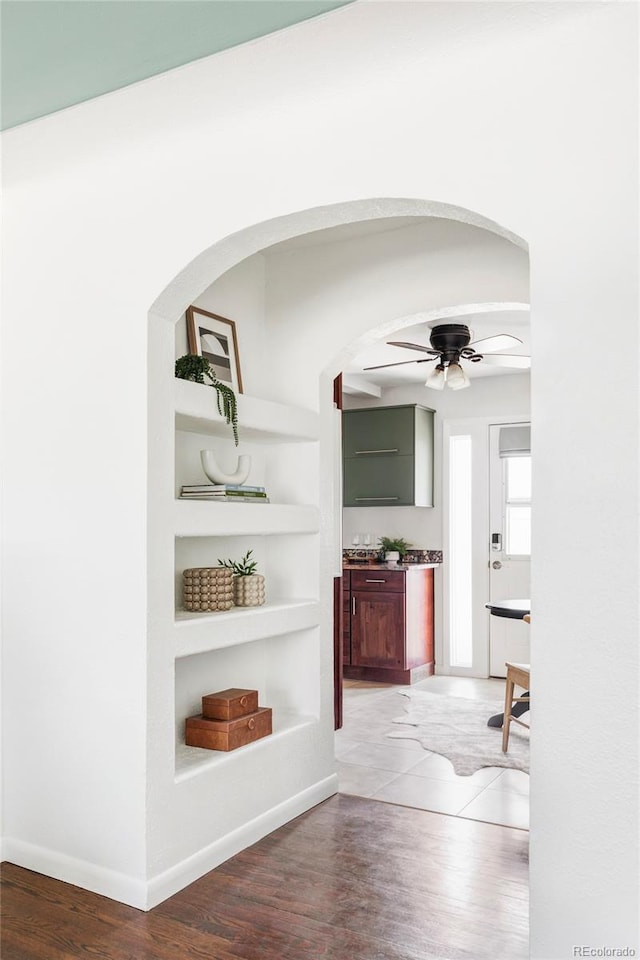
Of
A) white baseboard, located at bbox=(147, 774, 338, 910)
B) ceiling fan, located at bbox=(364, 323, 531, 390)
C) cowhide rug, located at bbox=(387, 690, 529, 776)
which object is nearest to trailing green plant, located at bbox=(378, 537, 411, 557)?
cowhide rug, located at bbox=(387, 690, 529, 776)

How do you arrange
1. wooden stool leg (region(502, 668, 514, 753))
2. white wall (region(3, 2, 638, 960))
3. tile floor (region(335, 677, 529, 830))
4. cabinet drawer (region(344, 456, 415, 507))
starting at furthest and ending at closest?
cabinet drawer (region(344, 456, 415, 507))
wooden stool leg (region(502, 668, 514, 753))
tile floor (region(335, 677, 529, 830))
white wall (region(3, 2, 638, 960))

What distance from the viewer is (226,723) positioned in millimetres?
3180

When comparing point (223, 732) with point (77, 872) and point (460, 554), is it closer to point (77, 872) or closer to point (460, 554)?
point (77, 872)

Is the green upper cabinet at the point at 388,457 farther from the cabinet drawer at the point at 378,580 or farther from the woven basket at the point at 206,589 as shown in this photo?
the woven basket at the point at 206,589

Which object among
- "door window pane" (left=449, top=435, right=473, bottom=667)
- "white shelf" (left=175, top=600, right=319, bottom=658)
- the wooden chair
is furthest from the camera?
"door window pane" (left=449, top=435, right=473, bottom=667)

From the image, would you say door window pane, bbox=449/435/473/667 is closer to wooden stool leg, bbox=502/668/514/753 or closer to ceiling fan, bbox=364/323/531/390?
ceiling fan, bbox=364/323/531/390

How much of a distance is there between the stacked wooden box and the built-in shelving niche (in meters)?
0.08

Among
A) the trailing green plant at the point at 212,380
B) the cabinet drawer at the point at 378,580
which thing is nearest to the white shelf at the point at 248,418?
the trailing green plant at the point at 212,380

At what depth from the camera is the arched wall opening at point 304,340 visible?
9.12 feet

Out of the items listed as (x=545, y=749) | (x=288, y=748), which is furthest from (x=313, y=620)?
(x=545, y=749)

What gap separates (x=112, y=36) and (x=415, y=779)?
138 inches

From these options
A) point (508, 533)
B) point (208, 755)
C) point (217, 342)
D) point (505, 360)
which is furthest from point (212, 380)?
point (508, 533)

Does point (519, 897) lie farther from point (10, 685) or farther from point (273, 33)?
point (273, 33)

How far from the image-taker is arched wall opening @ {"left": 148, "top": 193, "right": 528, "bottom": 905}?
2.78 m
